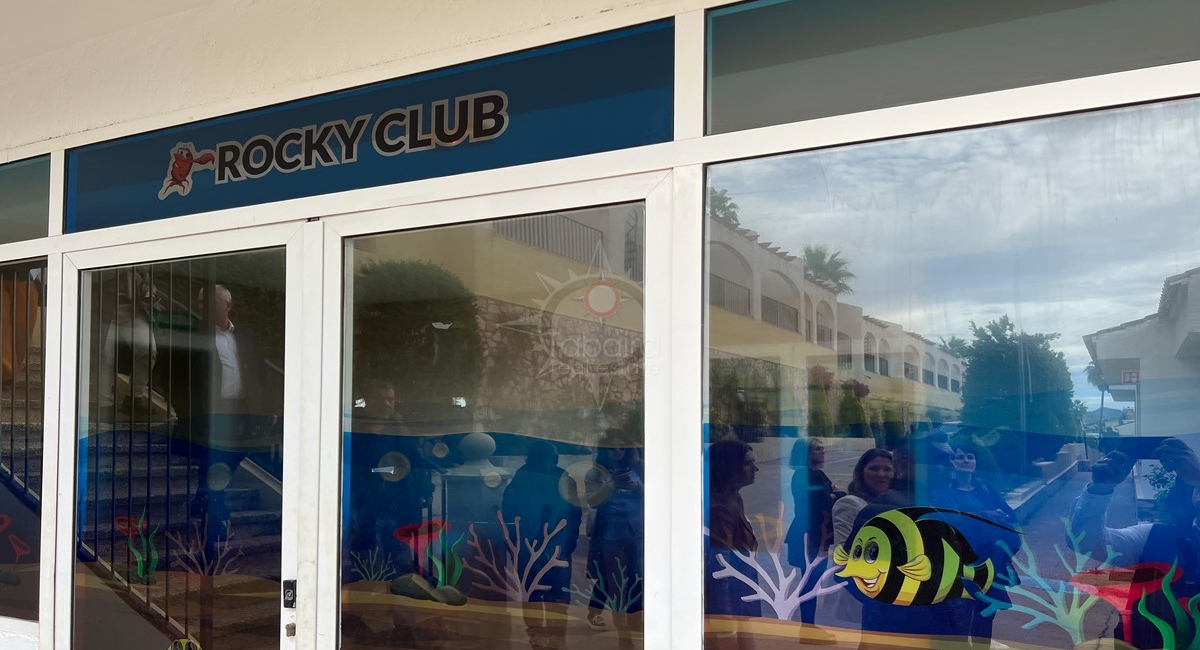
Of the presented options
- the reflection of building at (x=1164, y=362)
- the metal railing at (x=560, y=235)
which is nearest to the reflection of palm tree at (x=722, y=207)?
the metal railing at (x=560, y=235)

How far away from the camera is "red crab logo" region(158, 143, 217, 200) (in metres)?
3.41

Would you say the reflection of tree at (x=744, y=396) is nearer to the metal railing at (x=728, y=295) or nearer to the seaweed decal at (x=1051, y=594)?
the metal railing at (x=728, y=295)

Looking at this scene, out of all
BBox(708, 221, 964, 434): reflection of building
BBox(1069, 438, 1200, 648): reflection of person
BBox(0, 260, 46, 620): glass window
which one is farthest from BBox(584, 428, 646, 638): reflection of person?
BBox(0, 260, 46, 620): glass window

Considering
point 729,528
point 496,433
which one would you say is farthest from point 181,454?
point 729,528

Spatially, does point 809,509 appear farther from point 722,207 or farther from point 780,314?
point 722,207

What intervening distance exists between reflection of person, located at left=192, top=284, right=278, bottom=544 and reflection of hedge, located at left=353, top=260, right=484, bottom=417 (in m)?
0.47

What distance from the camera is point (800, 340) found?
228 centimetres

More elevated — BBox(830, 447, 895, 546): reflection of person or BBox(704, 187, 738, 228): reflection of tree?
BBox(704, 187, 738, 228): reflection of tree

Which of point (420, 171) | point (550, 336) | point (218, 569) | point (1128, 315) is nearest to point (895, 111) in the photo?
point (1128, 315)

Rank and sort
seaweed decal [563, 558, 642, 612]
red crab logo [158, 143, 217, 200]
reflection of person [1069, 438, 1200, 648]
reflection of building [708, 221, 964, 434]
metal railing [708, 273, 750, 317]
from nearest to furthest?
reflection of person [1069, 438, 1200, 648] → reflection of building [708, 221, 964, 434] → metal railing [708, 273, 750, 317] → seaweed decal [563, 558, 642, 612] → red crab logo [158, 143, 217, 200]

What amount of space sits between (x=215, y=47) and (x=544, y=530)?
83.4 inches

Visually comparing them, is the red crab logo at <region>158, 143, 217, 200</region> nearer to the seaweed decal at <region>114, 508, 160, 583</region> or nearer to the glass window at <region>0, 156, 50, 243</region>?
the glass window at <region>0, 156, 50, 243</region>

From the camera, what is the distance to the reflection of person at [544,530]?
259 centimetres

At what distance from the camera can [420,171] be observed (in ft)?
9.53
